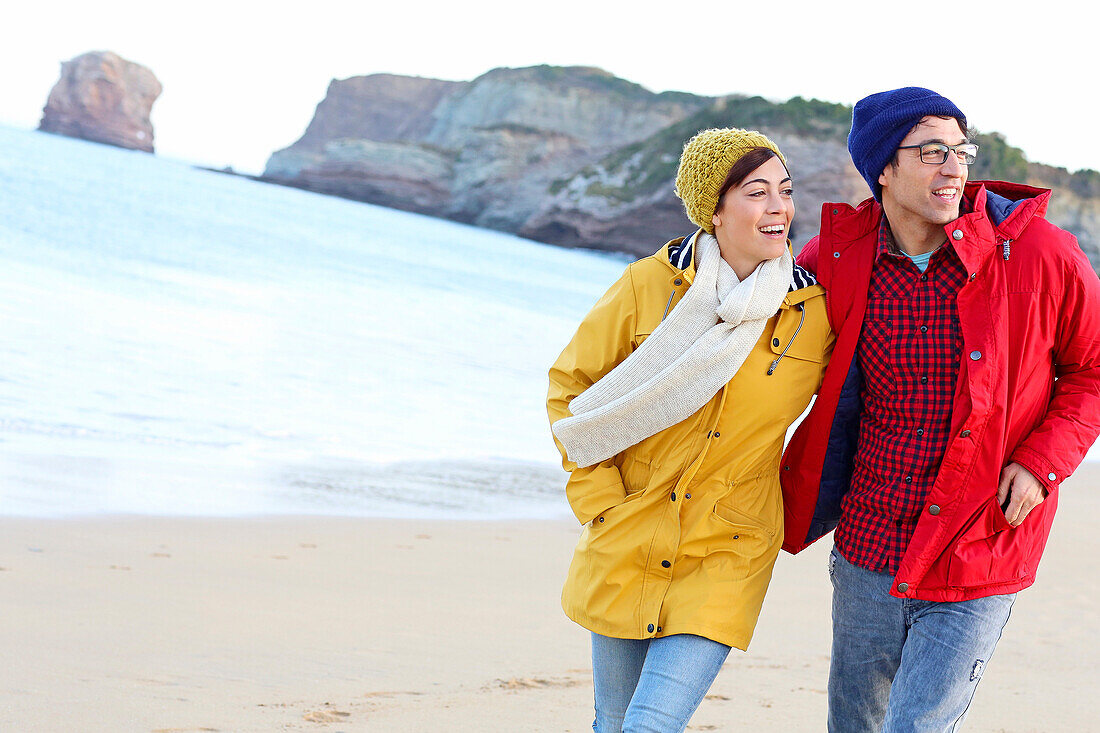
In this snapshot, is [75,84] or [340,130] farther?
[340,130]

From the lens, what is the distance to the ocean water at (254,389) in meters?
7.34

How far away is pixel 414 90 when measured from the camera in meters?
191

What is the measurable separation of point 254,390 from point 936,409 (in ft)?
30.5

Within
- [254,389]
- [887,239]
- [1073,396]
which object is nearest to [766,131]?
[254,389]

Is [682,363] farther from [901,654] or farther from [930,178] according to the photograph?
[901,654]

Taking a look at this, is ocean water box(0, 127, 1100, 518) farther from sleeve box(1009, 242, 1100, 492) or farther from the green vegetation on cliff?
the green vegetation on cliff

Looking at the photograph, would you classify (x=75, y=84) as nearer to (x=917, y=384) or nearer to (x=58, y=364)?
(x=58, y=364)

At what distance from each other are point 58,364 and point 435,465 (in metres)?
4.55

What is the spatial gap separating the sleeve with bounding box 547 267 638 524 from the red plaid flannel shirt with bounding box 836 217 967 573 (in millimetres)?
620

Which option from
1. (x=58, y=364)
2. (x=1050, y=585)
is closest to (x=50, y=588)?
(x=1050, y=585)

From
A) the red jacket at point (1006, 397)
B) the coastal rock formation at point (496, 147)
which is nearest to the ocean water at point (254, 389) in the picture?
the red jacket at point (1006, 397)

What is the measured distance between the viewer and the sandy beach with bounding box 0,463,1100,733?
3.91 m

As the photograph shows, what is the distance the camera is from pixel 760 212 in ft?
8.79

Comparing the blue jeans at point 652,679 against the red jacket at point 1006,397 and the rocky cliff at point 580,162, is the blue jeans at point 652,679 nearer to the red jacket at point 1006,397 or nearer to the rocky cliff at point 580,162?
the red jacket at point 1006,397
